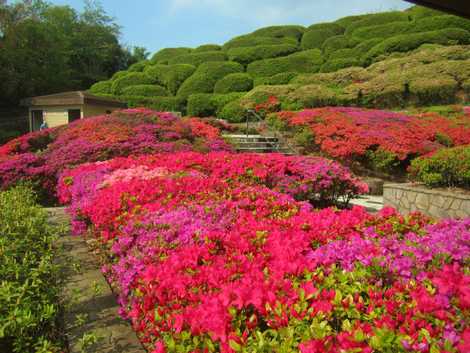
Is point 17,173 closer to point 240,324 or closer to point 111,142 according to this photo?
point 111,142

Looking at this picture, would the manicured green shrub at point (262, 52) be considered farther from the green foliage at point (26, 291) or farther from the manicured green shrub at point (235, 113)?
the green foliage at point (26, 291)

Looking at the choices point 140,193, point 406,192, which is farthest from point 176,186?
point 406,192

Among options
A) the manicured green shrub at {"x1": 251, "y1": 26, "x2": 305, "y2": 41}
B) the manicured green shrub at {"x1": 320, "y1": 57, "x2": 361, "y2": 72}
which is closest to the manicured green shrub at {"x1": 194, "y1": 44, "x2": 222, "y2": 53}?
the manicured green shrub at {"x1": 251, "y1": 26, "x2": 305, "y2": 41}

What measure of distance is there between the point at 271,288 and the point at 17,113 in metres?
31.2

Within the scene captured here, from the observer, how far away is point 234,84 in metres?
23.5

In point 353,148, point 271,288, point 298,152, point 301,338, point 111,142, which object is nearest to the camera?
point 301,338

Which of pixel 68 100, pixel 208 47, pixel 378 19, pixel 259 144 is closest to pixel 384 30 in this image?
pixel 378 19

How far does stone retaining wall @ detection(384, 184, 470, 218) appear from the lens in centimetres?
621

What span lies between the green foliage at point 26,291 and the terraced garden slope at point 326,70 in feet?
46.9

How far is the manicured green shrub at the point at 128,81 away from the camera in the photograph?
90.4ft

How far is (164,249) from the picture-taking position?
2619 mm

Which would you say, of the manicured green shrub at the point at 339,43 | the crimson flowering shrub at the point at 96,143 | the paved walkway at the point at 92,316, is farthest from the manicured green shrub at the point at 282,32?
the paved walkway at the point at 92,316

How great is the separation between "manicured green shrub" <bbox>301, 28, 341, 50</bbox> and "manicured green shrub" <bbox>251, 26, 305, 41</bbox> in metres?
2.29

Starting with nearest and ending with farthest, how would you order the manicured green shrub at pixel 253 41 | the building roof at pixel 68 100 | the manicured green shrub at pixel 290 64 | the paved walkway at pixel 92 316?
the paved walkway at pixel 92 316 < the building roof at pixel 68 100 < the manicured green shrub at pixel 290 64 < the manicured green shrub at pixel 253 41
